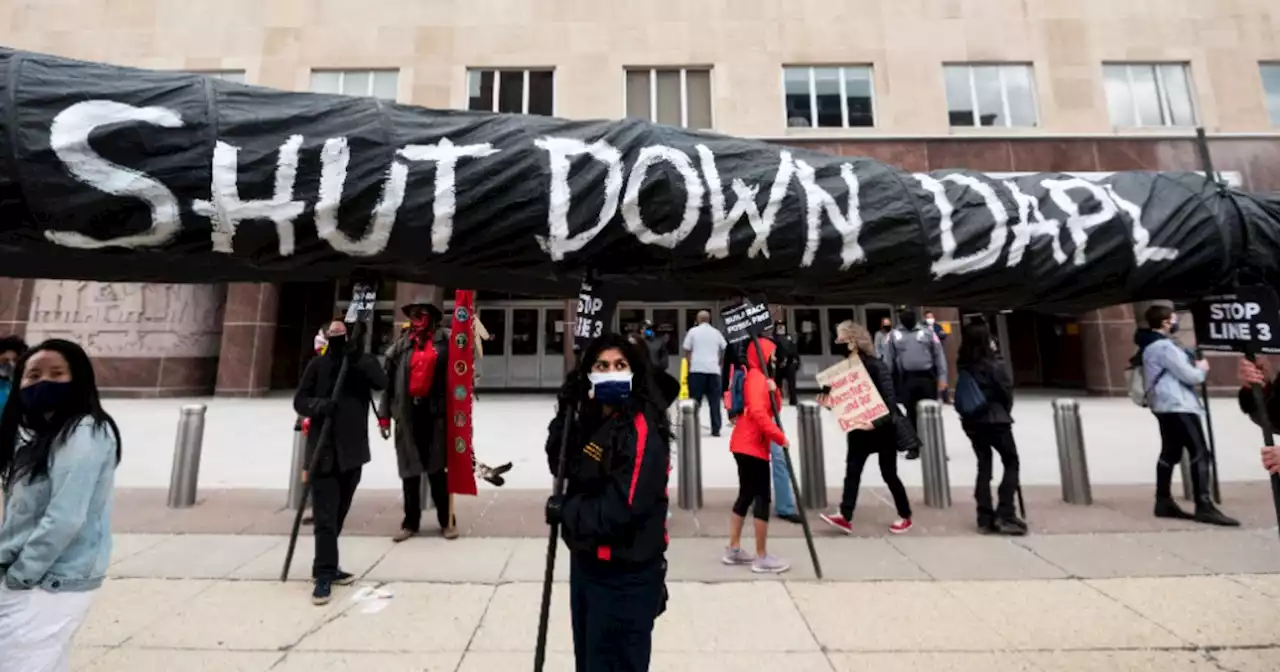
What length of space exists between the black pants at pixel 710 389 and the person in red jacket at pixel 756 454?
17.0 ft

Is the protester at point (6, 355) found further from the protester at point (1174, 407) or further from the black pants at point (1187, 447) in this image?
the black pants at point (1187, 447)

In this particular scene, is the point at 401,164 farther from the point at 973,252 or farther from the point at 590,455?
the point at 973,252

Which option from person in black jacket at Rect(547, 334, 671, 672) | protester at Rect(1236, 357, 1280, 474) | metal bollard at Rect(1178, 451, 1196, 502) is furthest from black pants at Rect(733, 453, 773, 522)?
metal bollard at Rect(1178, 451, 1196, 502)

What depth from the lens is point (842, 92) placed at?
611 inches

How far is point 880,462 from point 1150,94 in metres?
17.3

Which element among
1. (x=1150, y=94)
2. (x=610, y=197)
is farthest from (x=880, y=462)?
(x=1150, y=94)

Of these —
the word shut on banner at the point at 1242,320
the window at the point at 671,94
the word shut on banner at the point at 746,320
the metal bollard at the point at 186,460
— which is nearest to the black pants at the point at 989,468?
the word shut on banner at the point at 1242,320

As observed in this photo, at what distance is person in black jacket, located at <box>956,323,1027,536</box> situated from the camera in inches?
195

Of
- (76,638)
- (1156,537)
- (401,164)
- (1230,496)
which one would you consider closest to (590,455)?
(401,164)

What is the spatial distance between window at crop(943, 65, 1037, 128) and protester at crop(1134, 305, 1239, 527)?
1196 centimetres

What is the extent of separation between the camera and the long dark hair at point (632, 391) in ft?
7.97

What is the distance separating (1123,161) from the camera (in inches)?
575

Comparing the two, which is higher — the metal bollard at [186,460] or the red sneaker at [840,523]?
the metal bollard at [186,460]

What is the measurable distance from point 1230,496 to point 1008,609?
15.2 ft
